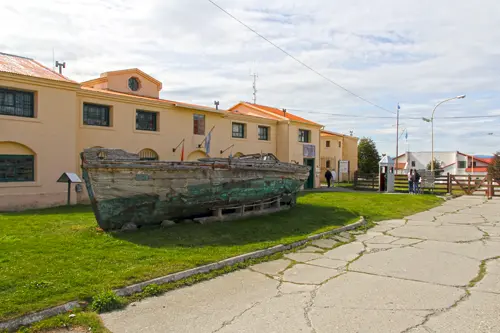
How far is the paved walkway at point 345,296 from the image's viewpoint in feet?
15.2

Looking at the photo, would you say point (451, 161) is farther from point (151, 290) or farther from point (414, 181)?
point (151, 290)

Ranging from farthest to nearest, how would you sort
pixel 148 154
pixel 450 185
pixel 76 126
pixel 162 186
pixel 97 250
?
1. pixel 450 185
2. pixel 148 154
3. pixel 76 126
4. pixel 162 186
5. pixel 97 250

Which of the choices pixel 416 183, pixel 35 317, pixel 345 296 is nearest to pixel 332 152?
pixel 416 183

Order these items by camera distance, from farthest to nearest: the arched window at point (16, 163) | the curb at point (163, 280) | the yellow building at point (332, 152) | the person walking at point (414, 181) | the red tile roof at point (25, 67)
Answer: the yellow building at point (332, 152)
the person walking at point (414, 181)
the red tile roof at point (25, 67)
the arched window at point (16, 163)
the curb at point (163, 280)

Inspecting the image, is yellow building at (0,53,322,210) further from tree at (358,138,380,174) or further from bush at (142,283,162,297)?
tree at (358,138,380,174)

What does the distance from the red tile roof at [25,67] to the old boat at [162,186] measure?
8.30 m

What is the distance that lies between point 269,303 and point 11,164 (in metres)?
13.7

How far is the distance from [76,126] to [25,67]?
10.3ft

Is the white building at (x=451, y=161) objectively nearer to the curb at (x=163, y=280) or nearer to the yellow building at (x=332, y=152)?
the yellow building at (x=332, y=152)

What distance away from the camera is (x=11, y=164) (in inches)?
599

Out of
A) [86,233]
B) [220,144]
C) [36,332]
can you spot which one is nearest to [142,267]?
[36,332]

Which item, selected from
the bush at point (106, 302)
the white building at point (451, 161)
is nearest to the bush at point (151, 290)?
the bush at point (106, 302)

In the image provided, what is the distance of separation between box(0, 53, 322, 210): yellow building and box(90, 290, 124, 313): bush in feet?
38.8

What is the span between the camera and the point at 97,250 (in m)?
7.39
